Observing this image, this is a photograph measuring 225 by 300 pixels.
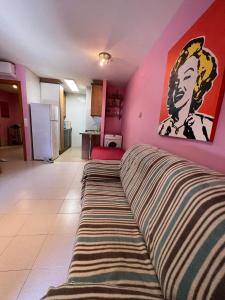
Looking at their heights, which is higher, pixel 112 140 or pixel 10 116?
pixel 10 116

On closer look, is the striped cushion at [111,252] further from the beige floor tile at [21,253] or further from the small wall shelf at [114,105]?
the small wall shelf at [114,105]

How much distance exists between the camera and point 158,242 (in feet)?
2.49

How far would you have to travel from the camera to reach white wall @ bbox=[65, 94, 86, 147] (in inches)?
257

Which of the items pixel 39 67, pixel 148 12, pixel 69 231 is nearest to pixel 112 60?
pixel 148 12

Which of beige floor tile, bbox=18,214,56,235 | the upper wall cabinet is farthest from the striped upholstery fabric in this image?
the upper wall cabinet

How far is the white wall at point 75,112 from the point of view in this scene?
6.53m

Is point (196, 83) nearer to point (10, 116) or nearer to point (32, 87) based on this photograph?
point (32, 87)

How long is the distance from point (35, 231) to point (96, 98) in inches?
153

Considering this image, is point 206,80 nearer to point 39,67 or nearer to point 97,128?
point 39,67

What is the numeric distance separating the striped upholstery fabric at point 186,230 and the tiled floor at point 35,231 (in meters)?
0.82

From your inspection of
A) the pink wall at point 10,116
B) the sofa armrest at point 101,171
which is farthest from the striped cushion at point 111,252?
the pink wall at point 10,116

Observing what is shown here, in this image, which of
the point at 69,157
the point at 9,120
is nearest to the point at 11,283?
the point at 69,157

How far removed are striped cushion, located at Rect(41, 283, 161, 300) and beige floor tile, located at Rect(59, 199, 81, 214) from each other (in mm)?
1424

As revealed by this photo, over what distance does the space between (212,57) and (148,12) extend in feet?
3.54
